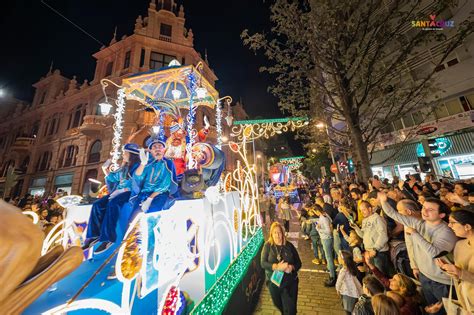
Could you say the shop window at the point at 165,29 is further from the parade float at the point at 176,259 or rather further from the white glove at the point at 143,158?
the white glove at the point at 143,158

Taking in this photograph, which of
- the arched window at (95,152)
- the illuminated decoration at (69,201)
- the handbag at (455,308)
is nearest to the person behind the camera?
the handbag at (455,308)

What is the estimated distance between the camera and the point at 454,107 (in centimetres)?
1258

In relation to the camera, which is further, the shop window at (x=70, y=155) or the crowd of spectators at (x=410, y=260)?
the shop window at (x=70, y=155)

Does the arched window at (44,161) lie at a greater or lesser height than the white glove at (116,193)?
greater

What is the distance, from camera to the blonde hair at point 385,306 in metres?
2.01

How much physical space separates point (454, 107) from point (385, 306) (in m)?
17.4

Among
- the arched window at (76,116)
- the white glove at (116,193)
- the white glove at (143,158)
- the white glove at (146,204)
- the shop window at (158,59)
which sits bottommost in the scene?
the white glove at (146,204)

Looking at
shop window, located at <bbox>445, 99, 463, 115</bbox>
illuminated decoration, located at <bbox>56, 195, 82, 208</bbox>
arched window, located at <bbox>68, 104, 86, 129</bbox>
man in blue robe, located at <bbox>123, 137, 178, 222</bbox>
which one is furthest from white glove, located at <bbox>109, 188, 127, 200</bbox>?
arched window, located at <bbox>68, 104, 86, 129</bbox>

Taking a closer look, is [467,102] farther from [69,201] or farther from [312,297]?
[69,201]

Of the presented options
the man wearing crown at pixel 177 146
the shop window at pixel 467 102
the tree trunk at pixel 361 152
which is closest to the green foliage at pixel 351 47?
the tree trunk at pixel 361 152

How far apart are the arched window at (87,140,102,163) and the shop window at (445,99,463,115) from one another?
1053 inches

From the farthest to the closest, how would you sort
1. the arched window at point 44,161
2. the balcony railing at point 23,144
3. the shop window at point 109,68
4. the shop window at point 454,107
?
1. the balcony railing at point 23,144
2. the arched window at point 44,161
3. the shop window at point 109,68
4. the shop window at point 454,107

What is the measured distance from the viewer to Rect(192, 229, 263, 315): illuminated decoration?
2.59 m

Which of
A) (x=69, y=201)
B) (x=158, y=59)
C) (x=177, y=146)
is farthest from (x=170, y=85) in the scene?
(x=158, y=59)
